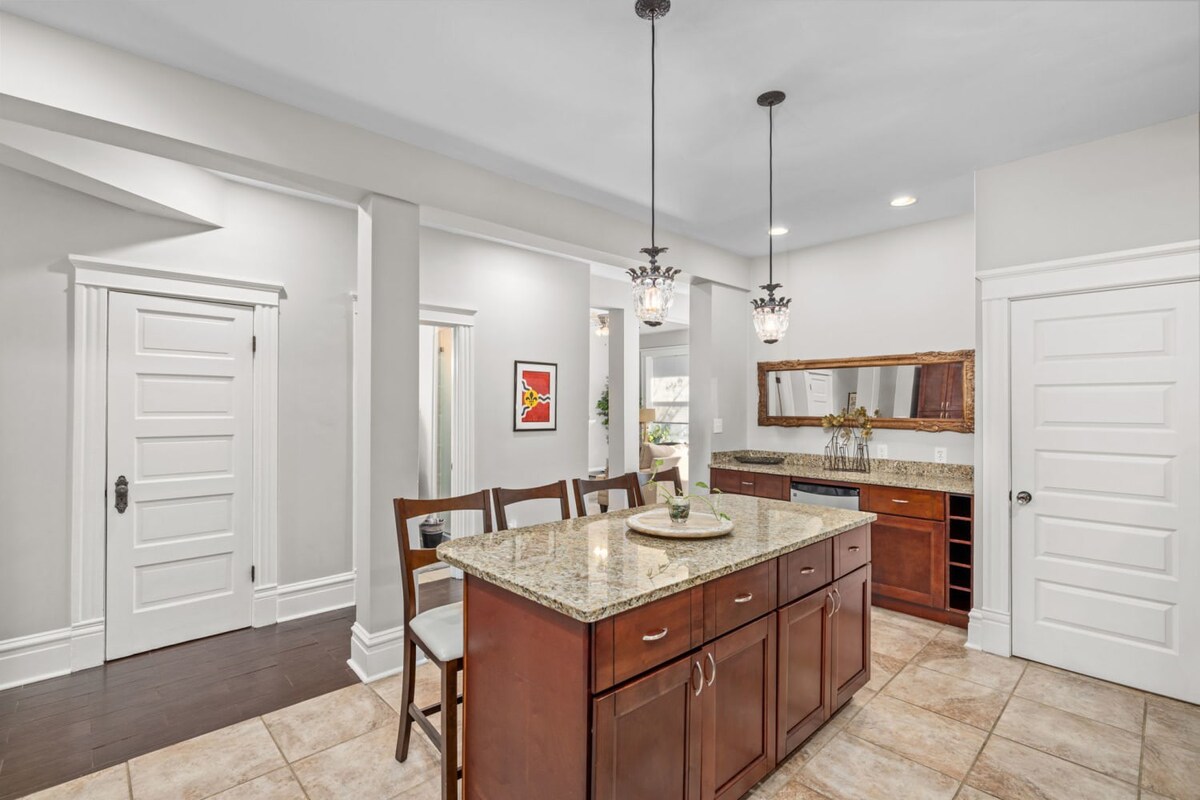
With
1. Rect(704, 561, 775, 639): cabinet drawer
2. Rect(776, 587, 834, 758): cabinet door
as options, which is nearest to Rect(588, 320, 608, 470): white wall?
Rect(776, 587, 834, 758): cabinet door

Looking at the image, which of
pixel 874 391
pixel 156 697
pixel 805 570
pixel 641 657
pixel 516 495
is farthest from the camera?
pixel 874 391

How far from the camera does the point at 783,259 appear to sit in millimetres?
5105

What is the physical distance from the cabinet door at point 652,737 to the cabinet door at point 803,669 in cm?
53

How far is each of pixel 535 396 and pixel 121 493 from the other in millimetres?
2857

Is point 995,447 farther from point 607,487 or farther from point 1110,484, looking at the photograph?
point 607,487

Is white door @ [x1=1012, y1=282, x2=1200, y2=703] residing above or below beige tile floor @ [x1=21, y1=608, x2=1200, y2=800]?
above

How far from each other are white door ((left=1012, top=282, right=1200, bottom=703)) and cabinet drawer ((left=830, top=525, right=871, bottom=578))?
129 centimetres

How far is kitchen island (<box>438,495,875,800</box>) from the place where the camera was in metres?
1.48

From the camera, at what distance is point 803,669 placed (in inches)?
87.9

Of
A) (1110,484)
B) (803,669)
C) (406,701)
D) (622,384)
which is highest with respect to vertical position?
(622,384)

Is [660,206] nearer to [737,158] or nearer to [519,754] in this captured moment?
[737,158]

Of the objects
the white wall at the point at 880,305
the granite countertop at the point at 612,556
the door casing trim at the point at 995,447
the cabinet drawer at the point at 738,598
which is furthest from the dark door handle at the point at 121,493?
the door casing trim at the point at 995,447

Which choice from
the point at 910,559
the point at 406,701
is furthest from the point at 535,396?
the point at 910,559

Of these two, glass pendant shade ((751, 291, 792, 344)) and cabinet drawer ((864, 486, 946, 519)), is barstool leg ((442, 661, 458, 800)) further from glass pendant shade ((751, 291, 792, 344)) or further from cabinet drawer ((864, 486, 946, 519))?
cabinet drawer ((864, 486, 946, 519))
